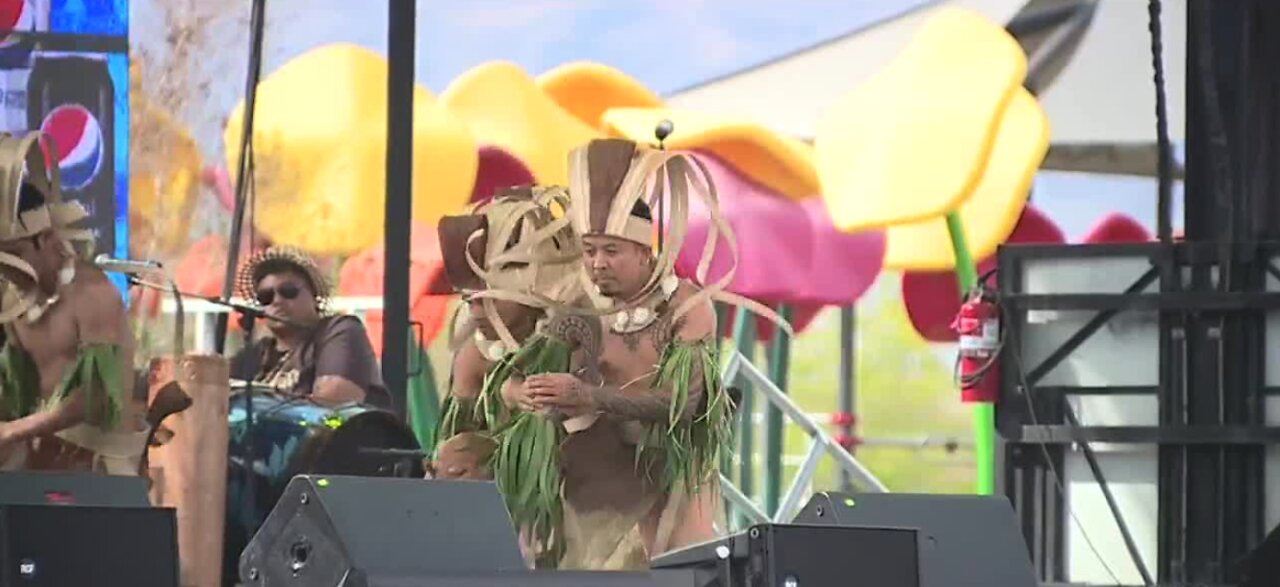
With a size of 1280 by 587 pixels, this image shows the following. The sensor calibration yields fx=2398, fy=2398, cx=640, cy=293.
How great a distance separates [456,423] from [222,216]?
326 cm

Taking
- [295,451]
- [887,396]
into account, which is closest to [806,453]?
[887,396]

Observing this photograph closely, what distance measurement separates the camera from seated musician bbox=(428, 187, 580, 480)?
460cm

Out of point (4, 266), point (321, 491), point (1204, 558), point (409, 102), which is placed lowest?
point (1204, 558)

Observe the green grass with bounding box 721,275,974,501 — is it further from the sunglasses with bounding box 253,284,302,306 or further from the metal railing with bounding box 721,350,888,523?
the sunglasses with bounding box 253,284,302,306

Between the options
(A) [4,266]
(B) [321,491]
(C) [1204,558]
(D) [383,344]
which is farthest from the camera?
(D) [383,344]

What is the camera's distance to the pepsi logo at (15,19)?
731cm

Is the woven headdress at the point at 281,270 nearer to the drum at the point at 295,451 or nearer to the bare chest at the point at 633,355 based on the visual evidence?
the drum at the point at 295,451

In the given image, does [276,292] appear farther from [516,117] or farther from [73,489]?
[73,489]

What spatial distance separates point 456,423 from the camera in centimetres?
470

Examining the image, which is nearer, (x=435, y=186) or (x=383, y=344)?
(x=383, y=344)

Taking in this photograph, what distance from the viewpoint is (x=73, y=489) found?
405cm

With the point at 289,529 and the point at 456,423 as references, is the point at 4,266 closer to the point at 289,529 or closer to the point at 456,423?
the point at 456,423

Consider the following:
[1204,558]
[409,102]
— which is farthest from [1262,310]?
[409,102]

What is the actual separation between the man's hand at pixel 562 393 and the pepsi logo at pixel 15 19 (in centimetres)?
358
